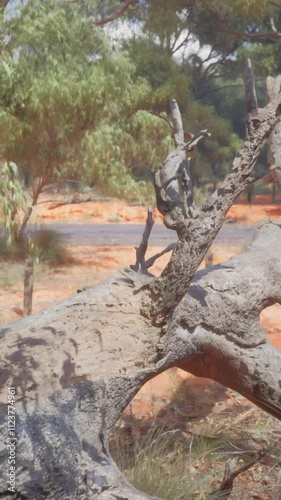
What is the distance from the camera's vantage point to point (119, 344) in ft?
12.6

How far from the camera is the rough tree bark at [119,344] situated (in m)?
3.37

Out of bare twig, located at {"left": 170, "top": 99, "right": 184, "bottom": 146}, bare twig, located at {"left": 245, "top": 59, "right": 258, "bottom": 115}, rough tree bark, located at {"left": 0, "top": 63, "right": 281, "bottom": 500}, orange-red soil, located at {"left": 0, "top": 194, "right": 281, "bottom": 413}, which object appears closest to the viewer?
rough tree bark, located at {"left": 0, "top": 63, "right": 281, "bottom": 500}

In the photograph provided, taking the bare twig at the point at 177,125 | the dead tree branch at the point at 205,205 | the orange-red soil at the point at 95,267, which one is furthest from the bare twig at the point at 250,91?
the orange-red soil at the point at 95,267

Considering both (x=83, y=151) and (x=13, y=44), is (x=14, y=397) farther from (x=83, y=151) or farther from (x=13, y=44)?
(x=83, y=151)

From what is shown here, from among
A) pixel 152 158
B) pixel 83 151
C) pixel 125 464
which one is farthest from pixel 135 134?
pixel 125 464

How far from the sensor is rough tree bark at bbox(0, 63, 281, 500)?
133 inches

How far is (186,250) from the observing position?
146 inches

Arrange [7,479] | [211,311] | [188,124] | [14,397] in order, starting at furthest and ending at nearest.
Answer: [188,124] → [211,311] → [14,397] → [7,479]

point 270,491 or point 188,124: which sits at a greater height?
point 188,124

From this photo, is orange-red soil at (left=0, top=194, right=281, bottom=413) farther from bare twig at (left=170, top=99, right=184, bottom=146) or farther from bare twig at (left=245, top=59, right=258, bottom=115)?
bare twig at (left=245, top=59, right=258, bottom=115)

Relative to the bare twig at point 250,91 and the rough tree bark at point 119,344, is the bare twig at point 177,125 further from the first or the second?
the bare twig at point 250,91

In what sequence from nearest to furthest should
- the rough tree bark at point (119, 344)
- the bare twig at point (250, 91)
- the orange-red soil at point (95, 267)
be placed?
1. the rough tree bark at point (119, 344)
2. the bare twig at point (250, 91)
3. the orange-red soil at point (95, 267)

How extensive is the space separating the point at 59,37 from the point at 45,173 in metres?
3.29

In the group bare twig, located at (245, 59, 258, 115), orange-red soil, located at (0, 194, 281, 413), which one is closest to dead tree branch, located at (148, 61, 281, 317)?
bare twig, located at (245, 59, 258, 115)
